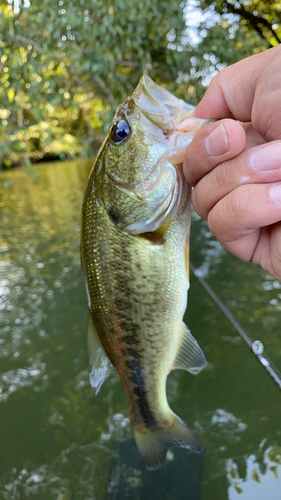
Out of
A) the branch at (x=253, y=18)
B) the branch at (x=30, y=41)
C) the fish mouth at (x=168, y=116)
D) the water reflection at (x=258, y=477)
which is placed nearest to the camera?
the fish mouth at (x=168, y=116)

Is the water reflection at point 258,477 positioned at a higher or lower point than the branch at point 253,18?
lower

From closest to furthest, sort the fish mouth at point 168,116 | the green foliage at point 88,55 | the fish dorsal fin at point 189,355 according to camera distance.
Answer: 1. the fish mouth at point 168,116
2. the fish dorsal fin at point 189,355
3. the green foliage at point 88,55

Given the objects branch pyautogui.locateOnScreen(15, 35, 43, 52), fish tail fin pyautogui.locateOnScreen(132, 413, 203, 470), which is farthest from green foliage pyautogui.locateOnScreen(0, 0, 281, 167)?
fish tail fin pyautogui.locateOnScreen(132, 413, 203, 470)

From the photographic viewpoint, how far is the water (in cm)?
258

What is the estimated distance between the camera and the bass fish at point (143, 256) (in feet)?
4.26

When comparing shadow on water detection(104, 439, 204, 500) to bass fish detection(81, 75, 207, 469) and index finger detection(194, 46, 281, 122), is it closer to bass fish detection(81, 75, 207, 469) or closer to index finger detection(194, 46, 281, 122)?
bass fish detection(81, 75, 207, 469)

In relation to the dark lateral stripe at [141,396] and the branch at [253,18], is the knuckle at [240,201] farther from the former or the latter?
the branch at [253,18]

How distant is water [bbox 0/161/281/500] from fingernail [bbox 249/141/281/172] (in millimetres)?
2551

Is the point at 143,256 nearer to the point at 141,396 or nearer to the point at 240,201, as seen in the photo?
the point at 240,201

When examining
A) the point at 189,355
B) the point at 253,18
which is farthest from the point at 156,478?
the point at 253,18

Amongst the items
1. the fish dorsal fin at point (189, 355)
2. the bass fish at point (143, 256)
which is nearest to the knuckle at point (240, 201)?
the bass fish at point (143, 256)

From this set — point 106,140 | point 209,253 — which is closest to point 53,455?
point 106,140

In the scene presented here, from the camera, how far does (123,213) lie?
1.40m

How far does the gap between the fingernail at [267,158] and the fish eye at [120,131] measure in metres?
0.55
